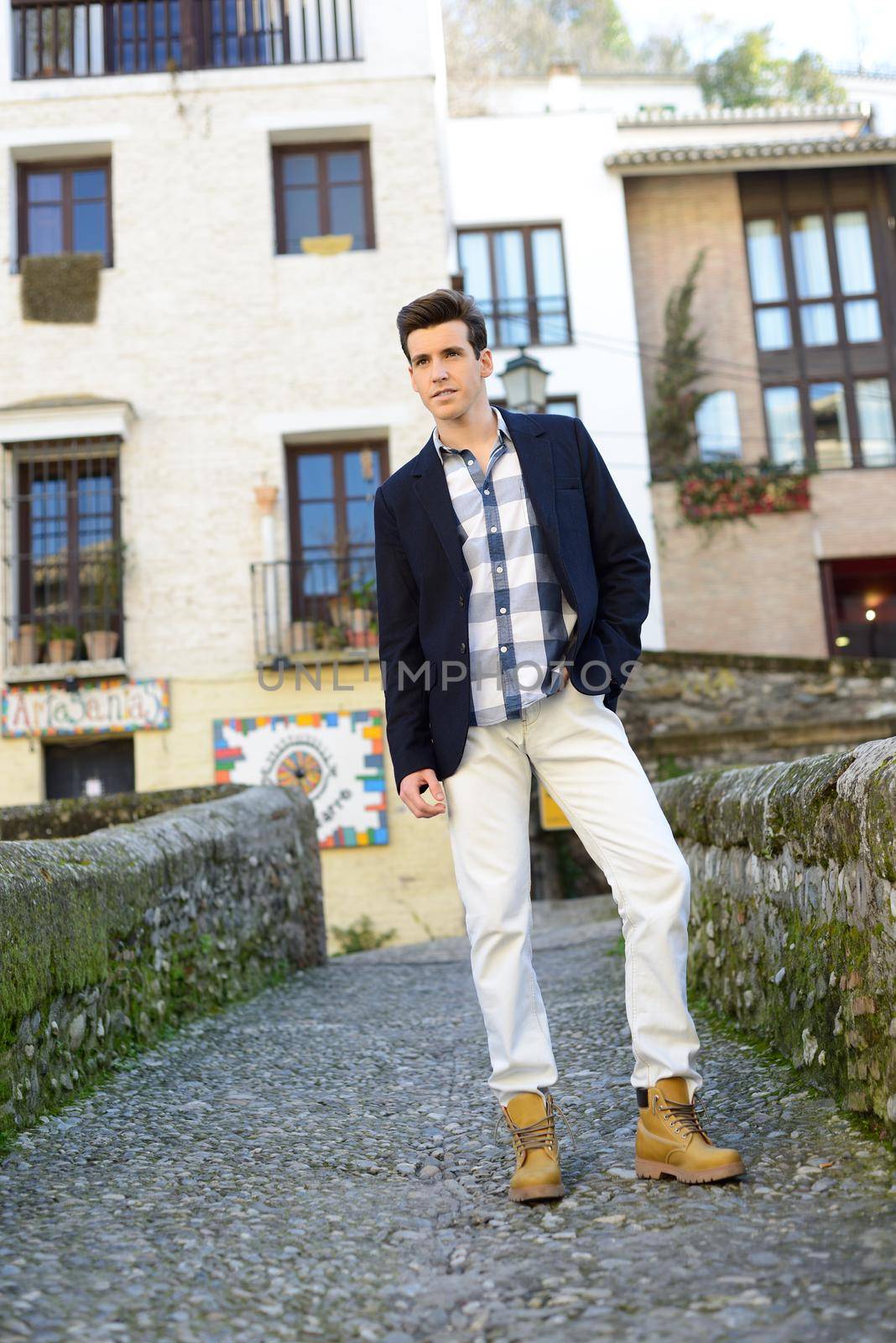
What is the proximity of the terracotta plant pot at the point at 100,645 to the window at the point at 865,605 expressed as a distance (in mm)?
A: 10082

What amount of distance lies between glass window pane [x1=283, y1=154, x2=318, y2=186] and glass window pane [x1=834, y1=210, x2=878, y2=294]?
358 inches

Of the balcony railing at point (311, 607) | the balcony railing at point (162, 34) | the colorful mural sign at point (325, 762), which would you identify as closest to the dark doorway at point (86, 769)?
the colorful mural sign at point (325, 762)

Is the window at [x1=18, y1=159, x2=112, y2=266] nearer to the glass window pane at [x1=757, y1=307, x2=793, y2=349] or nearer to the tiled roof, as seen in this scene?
the tiled roof

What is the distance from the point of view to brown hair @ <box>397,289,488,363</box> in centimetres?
268

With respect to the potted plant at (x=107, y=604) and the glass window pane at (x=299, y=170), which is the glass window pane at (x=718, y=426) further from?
the potted plant at (x=107, y=604)

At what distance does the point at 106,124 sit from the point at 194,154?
3.02 ft

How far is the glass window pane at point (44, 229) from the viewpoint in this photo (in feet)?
41.6

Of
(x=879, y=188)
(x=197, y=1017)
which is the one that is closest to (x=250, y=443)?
(x=197, y=1017)

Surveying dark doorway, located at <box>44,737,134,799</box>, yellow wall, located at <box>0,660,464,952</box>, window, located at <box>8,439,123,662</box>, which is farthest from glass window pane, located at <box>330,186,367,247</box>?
dark doorway, located at <box>44,737,134,799</box>

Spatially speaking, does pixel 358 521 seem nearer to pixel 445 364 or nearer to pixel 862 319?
pixel 445 364

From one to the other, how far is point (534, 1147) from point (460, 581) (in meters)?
1.14

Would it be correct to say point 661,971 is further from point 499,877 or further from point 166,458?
point 166,458

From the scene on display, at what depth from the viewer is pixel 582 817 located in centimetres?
258

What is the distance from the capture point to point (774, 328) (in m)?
18.4
